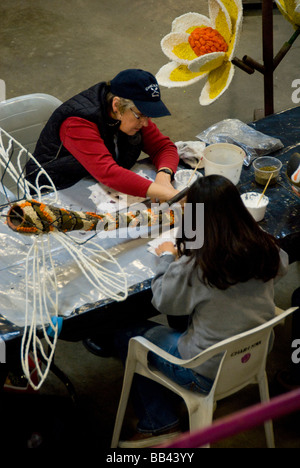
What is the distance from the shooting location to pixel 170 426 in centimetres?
205

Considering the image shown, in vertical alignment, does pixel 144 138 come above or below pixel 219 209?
below

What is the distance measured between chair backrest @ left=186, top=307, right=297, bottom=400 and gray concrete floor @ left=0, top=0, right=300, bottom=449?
0.83 metres

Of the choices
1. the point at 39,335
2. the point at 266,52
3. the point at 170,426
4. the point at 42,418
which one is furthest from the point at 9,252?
the point at 266,52

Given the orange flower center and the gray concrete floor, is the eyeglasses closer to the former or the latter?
the orange flower center

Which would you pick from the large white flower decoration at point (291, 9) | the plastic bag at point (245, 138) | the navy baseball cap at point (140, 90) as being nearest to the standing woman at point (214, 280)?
the navy baseball cap at point (140, 90)

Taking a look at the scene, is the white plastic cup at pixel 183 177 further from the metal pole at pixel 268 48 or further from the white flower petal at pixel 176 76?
the metal pole at pixel 268 48

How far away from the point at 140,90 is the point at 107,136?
0.91 ft

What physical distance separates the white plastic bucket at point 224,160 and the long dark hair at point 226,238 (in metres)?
0.69

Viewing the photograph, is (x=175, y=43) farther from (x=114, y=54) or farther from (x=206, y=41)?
(x=114, y=54)

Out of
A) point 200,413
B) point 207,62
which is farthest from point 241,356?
point 207,62

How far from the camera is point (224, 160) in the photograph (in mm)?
2391

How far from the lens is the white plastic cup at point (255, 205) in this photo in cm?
214
